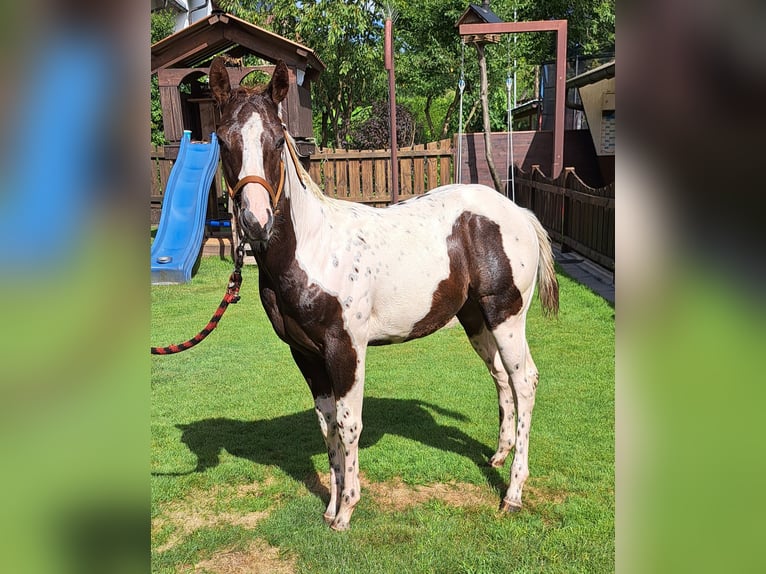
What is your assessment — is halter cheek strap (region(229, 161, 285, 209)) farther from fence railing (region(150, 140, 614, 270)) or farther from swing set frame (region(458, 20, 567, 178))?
swing set frame (region(458, 20, 567, 178))

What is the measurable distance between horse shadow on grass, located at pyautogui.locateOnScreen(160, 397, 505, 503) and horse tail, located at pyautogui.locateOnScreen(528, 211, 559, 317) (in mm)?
1203

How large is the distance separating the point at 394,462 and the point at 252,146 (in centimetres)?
248

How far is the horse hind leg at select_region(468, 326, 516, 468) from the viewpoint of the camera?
3.94 meters

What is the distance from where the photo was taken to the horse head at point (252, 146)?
8.12ft

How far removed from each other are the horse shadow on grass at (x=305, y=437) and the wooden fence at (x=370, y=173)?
7.85m

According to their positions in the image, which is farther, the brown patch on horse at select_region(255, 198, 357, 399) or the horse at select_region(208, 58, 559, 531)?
the brown patch on horse at select_region(255, 198, 357, 399)

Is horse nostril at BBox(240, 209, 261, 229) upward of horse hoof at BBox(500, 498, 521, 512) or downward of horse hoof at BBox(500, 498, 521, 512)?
upward

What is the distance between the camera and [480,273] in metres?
3.46

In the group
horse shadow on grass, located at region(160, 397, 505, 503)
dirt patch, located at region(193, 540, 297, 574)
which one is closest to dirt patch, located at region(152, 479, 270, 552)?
dirt patch, located at region(193, 540, 297, 574)

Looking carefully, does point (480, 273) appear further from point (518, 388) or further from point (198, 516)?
point (198, 516)
